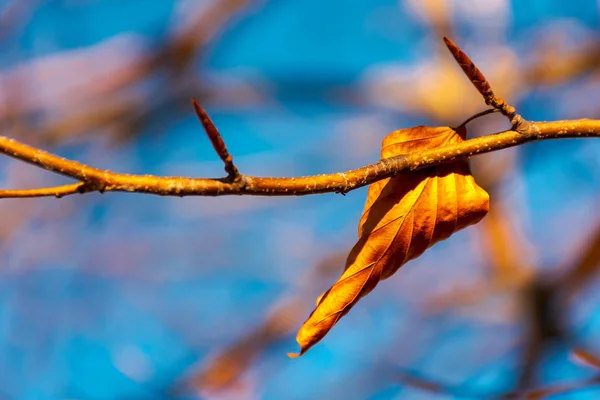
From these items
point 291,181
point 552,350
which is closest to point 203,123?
point 291,181

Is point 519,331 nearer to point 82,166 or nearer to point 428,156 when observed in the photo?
point 428,156

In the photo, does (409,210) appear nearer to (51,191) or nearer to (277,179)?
(277,179)

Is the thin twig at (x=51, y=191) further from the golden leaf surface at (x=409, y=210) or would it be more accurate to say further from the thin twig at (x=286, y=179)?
the golden leaf surface at (x=409, y=210)

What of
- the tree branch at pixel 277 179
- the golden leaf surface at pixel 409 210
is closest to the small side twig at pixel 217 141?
the tree branch at pixel 277 179

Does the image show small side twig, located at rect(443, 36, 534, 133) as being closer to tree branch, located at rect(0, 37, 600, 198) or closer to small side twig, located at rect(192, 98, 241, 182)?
tree branch, located at rect(0, 37, 600, 198)

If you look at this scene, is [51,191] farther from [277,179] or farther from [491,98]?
[491,98]

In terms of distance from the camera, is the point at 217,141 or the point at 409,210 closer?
the point at 217,141

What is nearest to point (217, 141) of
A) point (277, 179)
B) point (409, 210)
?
point (277, 179)

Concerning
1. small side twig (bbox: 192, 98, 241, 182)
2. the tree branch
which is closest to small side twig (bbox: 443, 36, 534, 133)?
the tree branch
